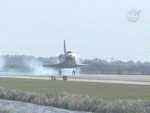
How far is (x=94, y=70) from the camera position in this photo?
447 feet

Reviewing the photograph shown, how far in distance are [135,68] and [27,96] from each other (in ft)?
294

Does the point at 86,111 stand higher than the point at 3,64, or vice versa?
the point at 3,64

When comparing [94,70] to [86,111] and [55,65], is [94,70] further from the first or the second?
[86,111]

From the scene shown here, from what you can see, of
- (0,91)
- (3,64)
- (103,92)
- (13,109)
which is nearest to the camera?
(13,109)

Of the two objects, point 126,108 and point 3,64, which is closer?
point 126,108

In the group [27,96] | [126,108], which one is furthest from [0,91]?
[126,108]

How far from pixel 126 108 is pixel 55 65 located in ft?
245

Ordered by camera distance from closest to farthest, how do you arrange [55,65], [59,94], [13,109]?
[13,109], [59,94], [55,65]

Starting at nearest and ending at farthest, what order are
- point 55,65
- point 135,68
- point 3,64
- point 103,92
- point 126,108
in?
point 126,108, point 103,92, point 55,65, point 135,68, point 3,64

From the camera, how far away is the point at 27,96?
153 ft

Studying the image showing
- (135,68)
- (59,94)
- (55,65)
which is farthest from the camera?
(135,68)

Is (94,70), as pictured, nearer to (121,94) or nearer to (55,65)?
(55,65)

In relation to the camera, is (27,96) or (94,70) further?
(94,70)

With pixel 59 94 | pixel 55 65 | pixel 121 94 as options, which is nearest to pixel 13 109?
pixel 59 94
